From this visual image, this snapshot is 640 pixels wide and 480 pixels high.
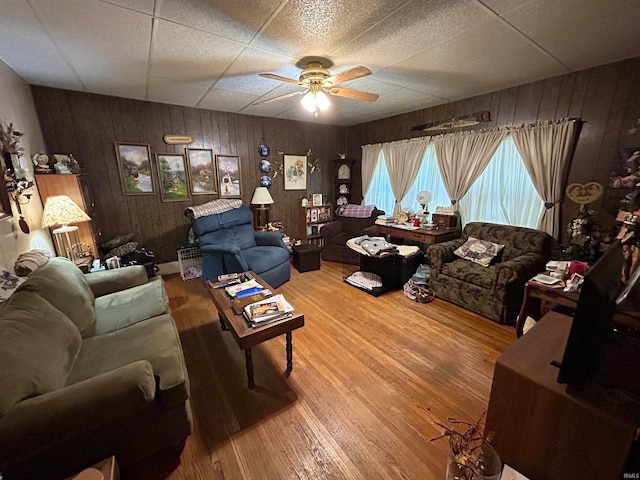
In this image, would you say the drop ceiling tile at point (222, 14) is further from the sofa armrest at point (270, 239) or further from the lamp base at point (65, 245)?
the sofa armrest at point (270, 239)

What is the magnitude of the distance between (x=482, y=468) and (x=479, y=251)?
242 centimetres

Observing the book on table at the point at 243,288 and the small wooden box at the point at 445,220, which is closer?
the book on table at the point at 243,288

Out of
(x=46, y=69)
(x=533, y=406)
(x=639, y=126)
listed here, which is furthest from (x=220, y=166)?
(x=639, y=126)

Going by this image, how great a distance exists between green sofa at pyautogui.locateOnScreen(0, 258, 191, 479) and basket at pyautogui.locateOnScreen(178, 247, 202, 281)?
1.83 meters

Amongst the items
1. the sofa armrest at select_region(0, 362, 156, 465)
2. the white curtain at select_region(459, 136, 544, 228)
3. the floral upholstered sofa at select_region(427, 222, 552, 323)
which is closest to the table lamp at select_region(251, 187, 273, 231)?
the floral upholstered sofa at select_region(427, 222, 552, 323)

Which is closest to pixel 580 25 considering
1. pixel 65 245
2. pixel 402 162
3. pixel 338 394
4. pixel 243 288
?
pixel 402 162

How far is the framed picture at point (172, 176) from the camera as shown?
11.9 ft

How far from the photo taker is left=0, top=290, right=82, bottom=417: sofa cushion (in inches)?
41.4

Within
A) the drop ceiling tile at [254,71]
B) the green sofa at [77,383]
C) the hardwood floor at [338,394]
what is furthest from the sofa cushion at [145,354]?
the drop ceiling tile at [254,71]

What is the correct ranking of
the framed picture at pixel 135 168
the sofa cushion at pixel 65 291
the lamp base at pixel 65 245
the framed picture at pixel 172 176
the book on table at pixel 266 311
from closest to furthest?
the sofa cushion at pixel 65 291 → the book on table at pixel 266 311 → the lamp base at pixel 65 245 → the framed picture at pixel 135 168 → the framed picture at pixel 172 176

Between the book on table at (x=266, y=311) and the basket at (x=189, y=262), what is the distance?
7.45ft

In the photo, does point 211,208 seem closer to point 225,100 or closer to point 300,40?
point 225,100

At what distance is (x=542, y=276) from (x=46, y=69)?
15.6 ft

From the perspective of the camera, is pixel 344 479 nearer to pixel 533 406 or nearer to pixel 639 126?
pixel 533 406
